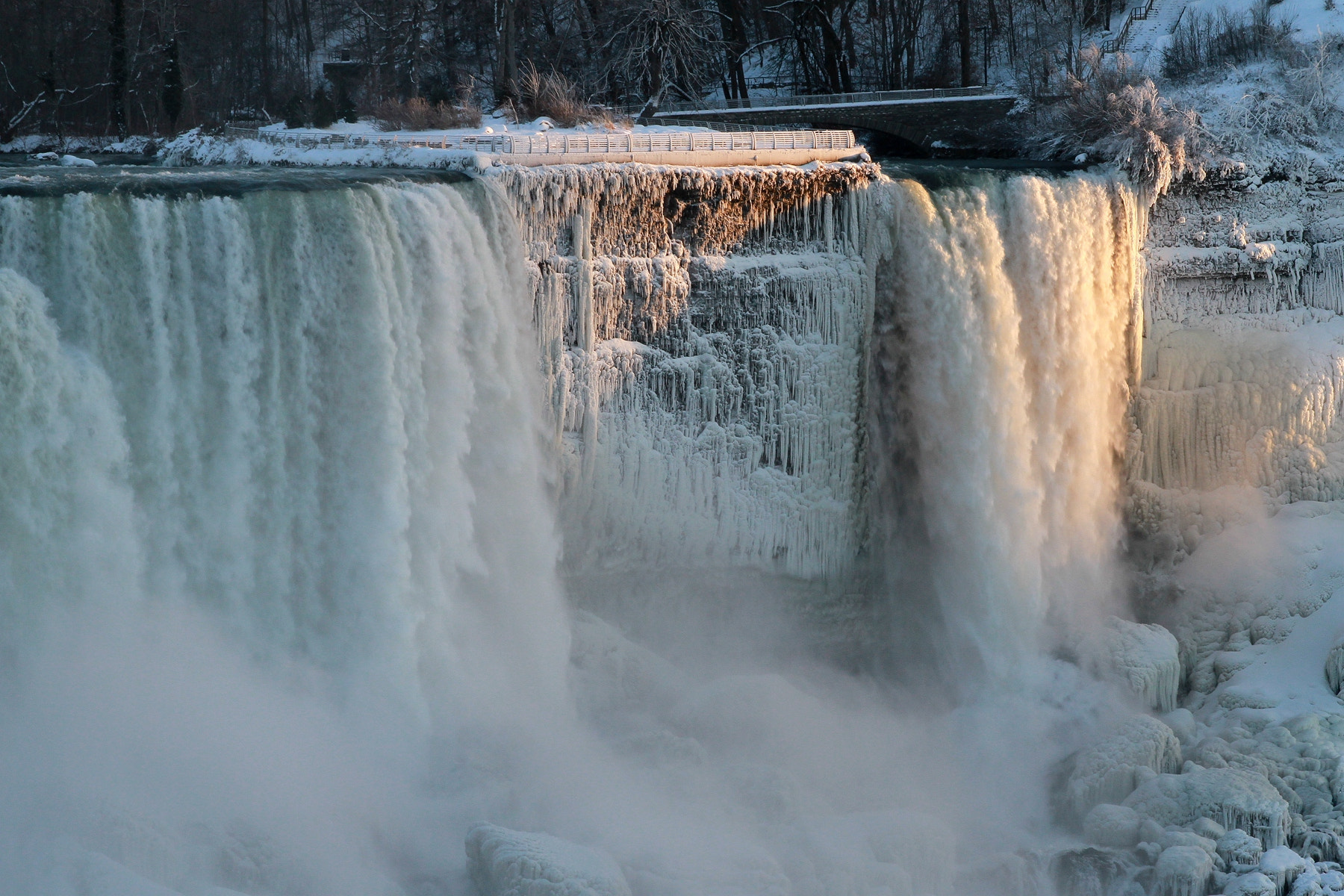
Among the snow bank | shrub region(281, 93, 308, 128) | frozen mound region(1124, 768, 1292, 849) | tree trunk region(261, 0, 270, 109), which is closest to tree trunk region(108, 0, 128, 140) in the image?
tree trunk region(261, 0, 270, 109)

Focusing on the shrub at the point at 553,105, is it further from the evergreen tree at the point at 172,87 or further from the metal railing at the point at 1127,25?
the metal railing at the point at 1127,25

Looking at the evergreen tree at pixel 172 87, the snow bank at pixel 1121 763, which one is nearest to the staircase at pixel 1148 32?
the snow bank at pixel 1121 763

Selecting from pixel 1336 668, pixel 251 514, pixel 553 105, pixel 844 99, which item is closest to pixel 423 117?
pixel 553 105

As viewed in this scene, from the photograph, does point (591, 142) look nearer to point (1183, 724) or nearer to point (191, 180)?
point (191, 180)

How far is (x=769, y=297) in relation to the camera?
57.1 feet

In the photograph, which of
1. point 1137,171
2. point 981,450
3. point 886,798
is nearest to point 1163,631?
point 981,450

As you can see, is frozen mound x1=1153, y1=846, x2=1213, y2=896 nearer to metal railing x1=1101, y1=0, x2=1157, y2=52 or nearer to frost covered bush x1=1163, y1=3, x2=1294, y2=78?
frost covered bush x1=1163, y1=3, x2=1294, y2=78

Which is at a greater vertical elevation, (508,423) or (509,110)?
(509,110)

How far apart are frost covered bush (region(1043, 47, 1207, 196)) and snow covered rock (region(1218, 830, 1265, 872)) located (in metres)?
10.3

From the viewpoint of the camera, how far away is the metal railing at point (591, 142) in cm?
1611

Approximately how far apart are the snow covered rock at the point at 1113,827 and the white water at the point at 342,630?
61 centimetres

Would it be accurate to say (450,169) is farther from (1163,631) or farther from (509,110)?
(1163,631)

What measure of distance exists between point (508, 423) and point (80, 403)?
15.0ft

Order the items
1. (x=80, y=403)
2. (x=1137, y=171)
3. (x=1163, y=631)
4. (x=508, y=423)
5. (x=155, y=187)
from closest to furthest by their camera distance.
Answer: (x=80, y=403) < (x=155, y=187) < (x=508, y=423) < (x=1163, y=631) < (x=1137, y=171)
